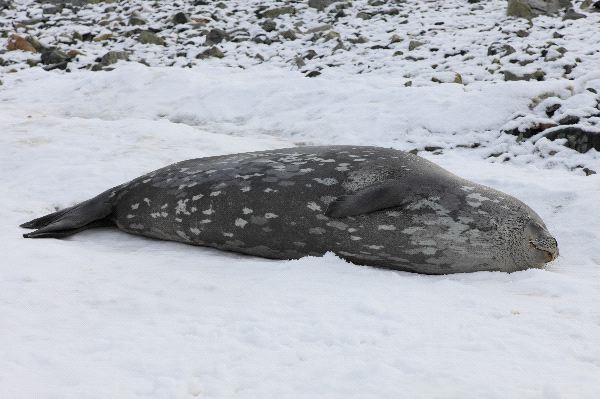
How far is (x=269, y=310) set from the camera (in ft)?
6.91

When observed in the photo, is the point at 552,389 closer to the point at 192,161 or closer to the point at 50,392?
the point at 50,392

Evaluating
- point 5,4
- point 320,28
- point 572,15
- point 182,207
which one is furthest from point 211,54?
point 5,4

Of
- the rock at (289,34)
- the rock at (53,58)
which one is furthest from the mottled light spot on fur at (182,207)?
the rock at (289,34)

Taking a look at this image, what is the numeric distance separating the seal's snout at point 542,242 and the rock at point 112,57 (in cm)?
861

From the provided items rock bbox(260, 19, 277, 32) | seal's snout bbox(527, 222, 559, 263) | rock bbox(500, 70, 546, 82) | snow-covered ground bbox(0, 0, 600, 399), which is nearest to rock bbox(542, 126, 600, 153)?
snow-covered ground bbox(0, 0, 600, 399)

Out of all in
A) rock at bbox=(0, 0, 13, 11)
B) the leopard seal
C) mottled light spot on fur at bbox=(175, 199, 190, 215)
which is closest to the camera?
the leopard seal

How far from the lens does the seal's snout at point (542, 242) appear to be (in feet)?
9.50

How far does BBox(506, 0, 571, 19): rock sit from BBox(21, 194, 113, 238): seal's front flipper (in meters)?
9.07

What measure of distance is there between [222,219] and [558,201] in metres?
2.29

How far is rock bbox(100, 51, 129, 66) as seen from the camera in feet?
32.2

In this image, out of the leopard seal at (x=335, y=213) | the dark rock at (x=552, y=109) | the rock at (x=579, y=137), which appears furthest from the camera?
the dark rock at (x=552, y=109)

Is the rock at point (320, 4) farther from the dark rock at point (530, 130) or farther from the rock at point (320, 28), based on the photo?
the dark rock at point (530, 130)

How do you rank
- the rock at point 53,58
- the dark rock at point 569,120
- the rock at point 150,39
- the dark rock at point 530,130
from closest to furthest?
1. the dark rock at point 569,120
2. the dark rock at point 530,130
3. the rock at point 53,58
4. the rock at point 150,39

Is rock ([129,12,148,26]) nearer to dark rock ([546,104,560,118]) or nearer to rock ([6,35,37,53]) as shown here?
rock ([6,35,37,53])
